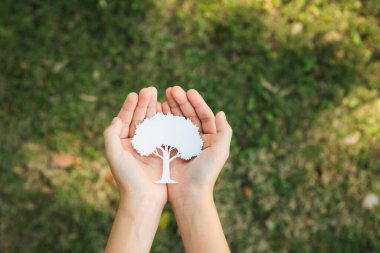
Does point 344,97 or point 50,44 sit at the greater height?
point 50,44

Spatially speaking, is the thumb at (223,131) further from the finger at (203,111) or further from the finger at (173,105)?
the finger at (173,105)

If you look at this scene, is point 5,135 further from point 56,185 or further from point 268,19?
point 268,19

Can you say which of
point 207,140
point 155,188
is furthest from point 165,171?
point 207,140

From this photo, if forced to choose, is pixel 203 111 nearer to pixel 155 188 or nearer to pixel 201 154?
pixel 201 154

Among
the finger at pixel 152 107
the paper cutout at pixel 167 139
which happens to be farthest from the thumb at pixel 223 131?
the finger at pixel 152 107

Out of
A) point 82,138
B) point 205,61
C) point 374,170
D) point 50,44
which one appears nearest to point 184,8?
point 205,61

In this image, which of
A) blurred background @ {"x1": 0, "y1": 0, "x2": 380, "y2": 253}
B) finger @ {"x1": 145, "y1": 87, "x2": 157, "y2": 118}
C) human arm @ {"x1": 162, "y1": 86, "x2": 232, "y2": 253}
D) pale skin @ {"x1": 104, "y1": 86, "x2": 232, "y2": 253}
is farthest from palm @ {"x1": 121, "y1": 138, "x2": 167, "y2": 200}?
blurred background @ {"x1": 0, "y1": 0, "x2": 380, "y2": 253}
